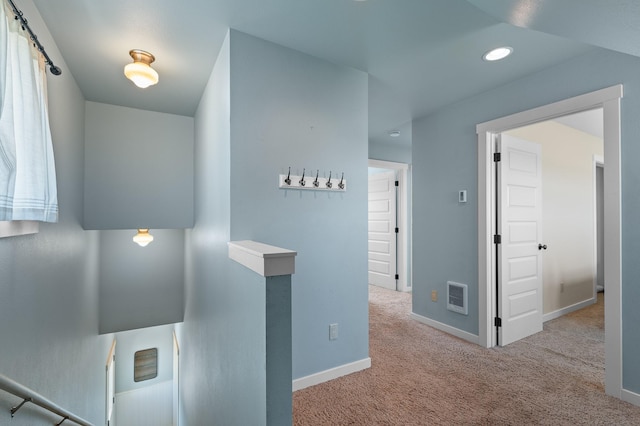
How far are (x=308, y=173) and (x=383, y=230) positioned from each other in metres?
3.69

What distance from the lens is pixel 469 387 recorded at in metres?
2.20

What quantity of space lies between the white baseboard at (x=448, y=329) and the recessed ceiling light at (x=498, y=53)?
101 inches

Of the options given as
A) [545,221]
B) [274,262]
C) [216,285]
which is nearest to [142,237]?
[216,285]

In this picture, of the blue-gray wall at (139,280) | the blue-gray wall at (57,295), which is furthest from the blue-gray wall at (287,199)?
the blue-gray wall at (139,280)

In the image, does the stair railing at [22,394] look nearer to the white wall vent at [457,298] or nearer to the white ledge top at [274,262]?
the white ledge top at [274,262]

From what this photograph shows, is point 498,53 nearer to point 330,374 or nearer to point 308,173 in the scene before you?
point 308,173

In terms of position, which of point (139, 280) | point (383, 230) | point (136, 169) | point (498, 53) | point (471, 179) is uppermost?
point (498, 53)

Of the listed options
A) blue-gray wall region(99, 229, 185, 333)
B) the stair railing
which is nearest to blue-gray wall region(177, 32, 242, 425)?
the stair railing

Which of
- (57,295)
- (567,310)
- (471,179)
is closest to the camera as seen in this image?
(57,295)

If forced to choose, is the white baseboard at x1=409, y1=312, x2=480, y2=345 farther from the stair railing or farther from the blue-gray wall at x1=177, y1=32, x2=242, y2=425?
the stair railing

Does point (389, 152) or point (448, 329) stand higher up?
point (389, 152)

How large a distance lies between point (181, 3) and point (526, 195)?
11.6 ft

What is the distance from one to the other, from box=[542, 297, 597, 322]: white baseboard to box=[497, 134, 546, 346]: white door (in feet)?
1.88

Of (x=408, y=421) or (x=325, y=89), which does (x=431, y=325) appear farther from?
(x=325, y=89)
